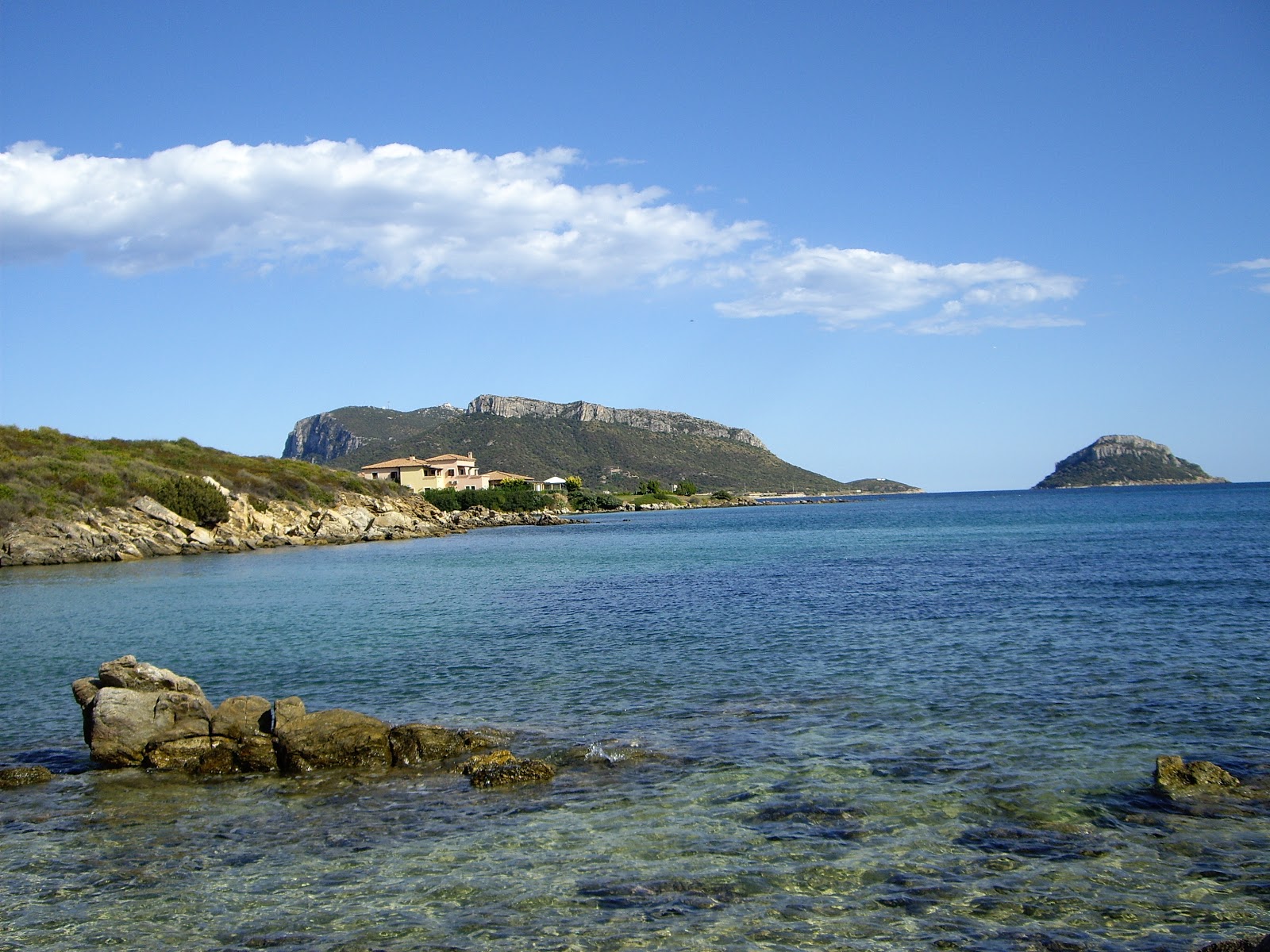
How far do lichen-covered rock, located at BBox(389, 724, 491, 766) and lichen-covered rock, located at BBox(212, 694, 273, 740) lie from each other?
2.06 meters

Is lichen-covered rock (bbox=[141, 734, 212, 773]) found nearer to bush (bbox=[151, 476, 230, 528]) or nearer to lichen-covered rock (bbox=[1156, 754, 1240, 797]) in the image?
lichen-covered rock (bbox=[1156, 754, 1240, 797])

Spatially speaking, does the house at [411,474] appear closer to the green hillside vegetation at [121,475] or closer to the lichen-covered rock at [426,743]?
the green hillside vegetation at [121,475]

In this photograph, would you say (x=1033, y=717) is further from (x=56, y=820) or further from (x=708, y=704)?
(x=56, y=820)

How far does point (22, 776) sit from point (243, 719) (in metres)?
2.74

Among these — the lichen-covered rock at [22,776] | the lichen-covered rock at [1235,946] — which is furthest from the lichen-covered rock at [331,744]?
the lichen-covered rock at [1235,946]

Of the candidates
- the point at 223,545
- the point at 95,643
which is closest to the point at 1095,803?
the point at 95,643

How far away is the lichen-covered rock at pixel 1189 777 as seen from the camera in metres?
10.4

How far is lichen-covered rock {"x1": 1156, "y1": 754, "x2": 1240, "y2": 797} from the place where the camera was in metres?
10.4

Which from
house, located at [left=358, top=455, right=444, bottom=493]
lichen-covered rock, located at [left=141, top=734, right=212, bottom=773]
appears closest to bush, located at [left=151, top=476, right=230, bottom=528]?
lichen-covered rock, located at [left=141, top=734, right=212, bottom=773]

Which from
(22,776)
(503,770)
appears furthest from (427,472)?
(503,770)

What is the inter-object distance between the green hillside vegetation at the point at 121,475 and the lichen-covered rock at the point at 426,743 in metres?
49.7

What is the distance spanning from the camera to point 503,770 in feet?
38.3

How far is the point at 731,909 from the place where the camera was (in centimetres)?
786

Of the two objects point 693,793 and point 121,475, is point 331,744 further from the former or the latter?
point 121,475
